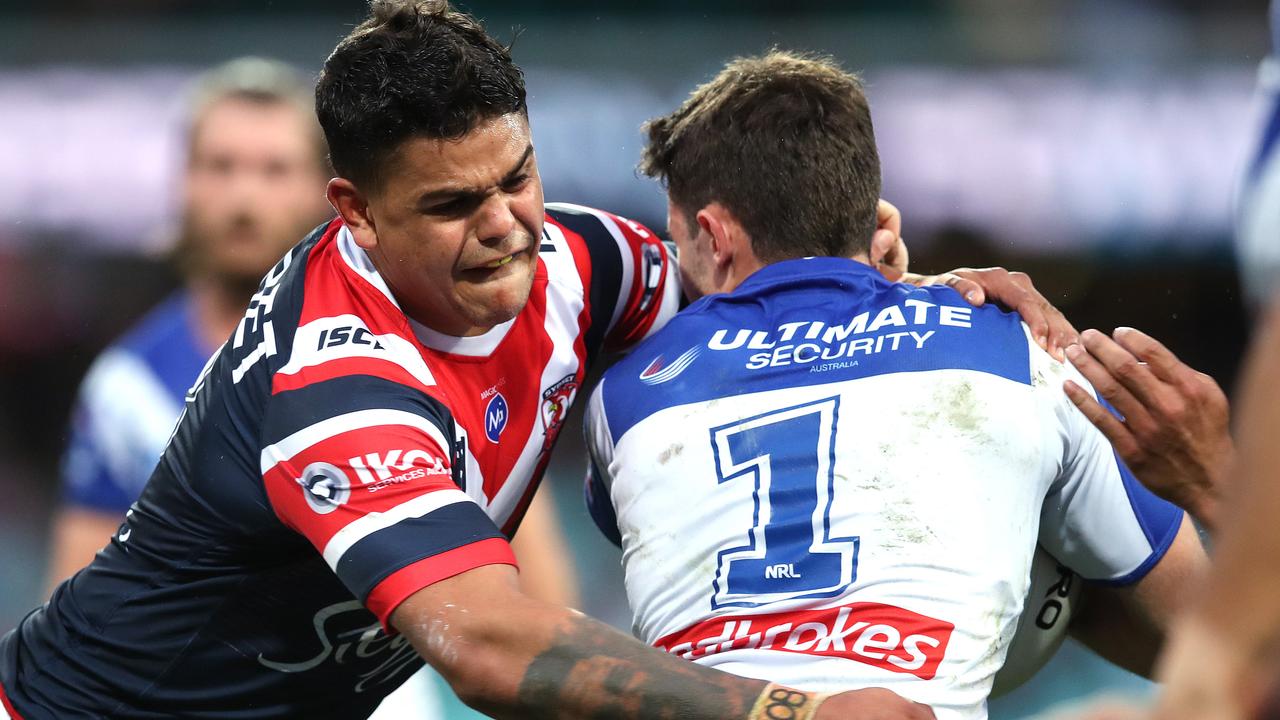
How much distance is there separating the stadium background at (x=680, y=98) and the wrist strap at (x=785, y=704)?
4.28 metres

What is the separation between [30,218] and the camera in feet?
21.7

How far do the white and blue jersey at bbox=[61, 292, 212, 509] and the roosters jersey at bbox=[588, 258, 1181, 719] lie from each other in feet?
9.57

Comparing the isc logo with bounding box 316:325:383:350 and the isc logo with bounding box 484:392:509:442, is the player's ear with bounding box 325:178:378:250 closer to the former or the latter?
the isc logo with bounding box 316:325:383:350

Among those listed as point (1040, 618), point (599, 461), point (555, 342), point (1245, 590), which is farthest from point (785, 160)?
point (1245, 590)

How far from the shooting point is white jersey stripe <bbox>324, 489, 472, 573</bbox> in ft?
7.68

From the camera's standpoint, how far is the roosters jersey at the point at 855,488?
2.39m

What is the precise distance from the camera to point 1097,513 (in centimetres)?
266

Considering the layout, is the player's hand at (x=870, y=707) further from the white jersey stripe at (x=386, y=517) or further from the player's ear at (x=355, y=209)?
the player's ear at (x=355, y=209)

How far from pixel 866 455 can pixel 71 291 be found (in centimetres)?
519

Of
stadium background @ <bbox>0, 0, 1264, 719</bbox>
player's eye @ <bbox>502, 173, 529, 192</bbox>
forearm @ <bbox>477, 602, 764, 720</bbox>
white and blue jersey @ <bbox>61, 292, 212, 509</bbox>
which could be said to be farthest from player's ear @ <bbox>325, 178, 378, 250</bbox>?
stadium background @ <bbox>0, 0, 1264, 719</bbox>

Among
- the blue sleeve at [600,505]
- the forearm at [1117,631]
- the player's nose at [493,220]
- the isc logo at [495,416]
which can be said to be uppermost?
the player's nose at [493,220]

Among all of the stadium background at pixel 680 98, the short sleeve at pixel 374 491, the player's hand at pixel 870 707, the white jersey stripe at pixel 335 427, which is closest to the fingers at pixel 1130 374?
the player's hand at pixel 870 707

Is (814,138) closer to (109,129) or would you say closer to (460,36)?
(460,36)

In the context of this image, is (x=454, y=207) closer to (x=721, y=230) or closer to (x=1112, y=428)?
(x=721, y=230)
